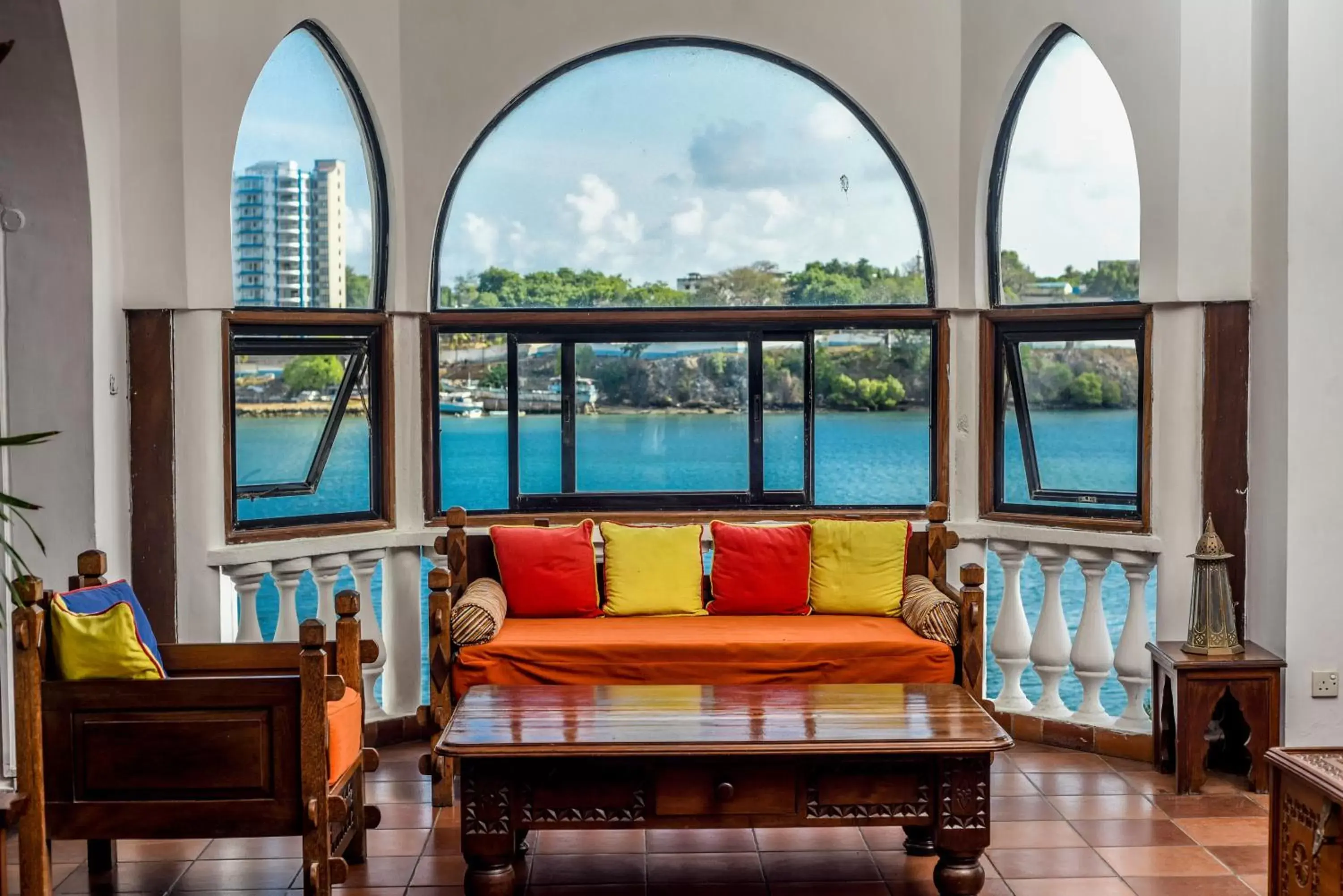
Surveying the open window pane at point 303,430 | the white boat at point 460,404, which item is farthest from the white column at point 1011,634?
the open window pane at point 303,430

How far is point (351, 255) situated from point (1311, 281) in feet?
13.0

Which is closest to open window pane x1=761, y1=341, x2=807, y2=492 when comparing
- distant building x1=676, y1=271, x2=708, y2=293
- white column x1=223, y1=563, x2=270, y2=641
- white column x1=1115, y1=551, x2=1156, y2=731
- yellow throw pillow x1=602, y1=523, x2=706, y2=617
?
distant building x1=676, y1=271, x2=708, y2=293

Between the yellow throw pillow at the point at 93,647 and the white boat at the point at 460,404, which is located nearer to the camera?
the yellow throw pillow at the point at 93,647

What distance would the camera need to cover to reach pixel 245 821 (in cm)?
412

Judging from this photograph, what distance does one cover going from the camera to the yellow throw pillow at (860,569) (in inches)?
237

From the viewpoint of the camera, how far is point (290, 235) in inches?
240

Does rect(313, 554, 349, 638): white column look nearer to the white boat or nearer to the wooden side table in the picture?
the white boat

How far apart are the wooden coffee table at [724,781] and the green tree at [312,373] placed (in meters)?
2.33

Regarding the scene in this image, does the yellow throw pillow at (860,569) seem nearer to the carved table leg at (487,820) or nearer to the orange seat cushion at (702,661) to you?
the orange seat cushion at (702,661)

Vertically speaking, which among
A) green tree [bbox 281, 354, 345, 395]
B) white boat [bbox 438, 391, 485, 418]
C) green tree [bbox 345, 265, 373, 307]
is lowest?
white boat [bbox 438, 391, 485, 418]

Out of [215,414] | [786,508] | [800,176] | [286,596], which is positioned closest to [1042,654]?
[786,508]

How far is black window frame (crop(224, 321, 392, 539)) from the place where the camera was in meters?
5.88

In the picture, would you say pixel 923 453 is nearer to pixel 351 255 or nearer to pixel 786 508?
pixel 786 508

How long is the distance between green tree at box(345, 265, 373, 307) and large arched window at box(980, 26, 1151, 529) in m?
2.84
